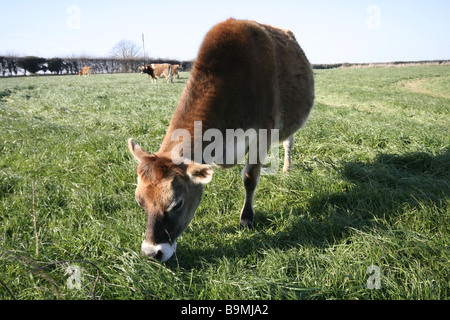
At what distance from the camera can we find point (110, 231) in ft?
9.14

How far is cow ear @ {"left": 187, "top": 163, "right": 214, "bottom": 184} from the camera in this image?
227 cm

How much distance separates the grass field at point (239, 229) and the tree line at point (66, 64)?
48182mm

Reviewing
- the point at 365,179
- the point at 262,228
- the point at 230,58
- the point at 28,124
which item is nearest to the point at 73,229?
the point at 262,228

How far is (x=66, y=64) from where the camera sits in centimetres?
5509

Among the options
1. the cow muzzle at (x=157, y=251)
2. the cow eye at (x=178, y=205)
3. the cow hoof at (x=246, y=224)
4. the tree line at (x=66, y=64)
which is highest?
the tree line at (x=66, y=64)

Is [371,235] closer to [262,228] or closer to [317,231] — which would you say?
[317,231]

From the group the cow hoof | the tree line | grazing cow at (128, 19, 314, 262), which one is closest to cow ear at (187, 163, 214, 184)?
grazing cow at (128, 19, 314, 262)

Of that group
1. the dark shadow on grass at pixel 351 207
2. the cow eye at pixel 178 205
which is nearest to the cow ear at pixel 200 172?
the cow eye at pixel 178 205

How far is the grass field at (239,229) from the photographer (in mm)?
2096

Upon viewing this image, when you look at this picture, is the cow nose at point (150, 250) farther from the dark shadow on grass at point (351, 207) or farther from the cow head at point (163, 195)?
the dark shadow on grass at point (351, 207)

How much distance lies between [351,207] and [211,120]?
6.89 feet

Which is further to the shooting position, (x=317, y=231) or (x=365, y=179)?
(x=365, y=179)

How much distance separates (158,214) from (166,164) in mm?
424
